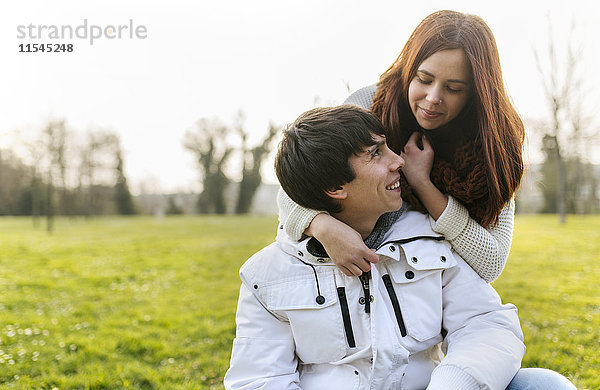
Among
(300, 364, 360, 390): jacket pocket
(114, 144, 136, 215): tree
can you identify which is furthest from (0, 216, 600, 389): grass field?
(114, 144, 136, 215): tree

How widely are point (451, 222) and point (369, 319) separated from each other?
447 mm

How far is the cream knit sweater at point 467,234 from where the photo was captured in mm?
1854

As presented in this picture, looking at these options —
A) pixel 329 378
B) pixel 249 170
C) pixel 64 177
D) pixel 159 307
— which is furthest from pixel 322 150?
pixel 64 177

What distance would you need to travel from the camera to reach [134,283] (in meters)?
8.70

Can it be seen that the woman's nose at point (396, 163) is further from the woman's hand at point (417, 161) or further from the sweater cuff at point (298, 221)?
the sweater cuff at point (298, 221)

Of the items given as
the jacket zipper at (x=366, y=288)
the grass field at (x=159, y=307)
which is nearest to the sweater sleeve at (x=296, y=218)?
the jacket zipper at (x=366, y=288)

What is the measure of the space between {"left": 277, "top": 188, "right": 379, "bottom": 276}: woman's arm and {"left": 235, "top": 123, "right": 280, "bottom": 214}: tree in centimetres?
1525

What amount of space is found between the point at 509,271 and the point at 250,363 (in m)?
7.92

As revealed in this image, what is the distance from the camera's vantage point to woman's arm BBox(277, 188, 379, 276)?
1.73 meters

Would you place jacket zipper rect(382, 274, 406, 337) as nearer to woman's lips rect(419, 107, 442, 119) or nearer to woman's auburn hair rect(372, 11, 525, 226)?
woman's auburn hair rect(372, 11, 525, 226)

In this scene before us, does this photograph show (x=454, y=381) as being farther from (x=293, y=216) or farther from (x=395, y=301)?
(x=293, y=216)

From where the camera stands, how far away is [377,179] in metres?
1.80

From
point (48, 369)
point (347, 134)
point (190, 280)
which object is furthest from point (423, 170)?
point (190, 280)

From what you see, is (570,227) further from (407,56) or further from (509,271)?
(407,56)
